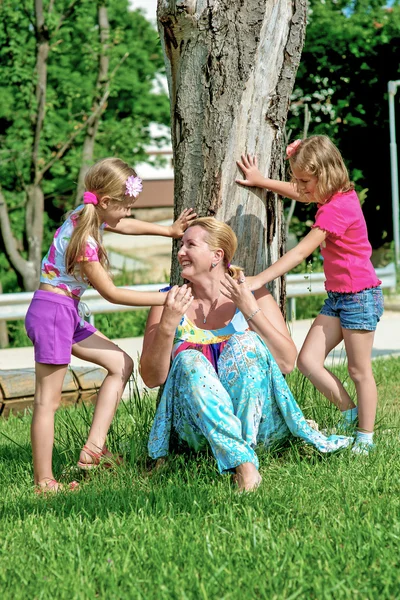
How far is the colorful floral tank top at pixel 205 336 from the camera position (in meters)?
4.36

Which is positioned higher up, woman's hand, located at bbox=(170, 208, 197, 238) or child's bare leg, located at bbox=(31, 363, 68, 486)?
woman's hand, located at bbox=(170, 208, 197, 238)

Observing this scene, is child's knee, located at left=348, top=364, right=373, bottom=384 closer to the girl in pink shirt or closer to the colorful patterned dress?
the girl in pink shirt

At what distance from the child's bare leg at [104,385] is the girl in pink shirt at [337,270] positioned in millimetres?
966

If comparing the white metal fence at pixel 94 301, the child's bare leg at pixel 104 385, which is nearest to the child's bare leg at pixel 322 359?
the child's bare leg at pixel 104 385

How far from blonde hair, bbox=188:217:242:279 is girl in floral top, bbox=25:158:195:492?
37 cm

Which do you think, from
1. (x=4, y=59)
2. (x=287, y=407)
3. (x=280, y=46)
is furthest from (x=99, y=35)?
(x=287, y=407)

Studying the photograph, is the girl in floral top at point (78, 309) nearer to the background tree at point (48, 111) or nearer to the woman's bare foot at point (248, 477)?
the woman's bare foot at point (248, 477)

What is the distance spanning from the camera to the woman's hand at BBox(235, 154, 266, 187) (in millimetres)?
4676

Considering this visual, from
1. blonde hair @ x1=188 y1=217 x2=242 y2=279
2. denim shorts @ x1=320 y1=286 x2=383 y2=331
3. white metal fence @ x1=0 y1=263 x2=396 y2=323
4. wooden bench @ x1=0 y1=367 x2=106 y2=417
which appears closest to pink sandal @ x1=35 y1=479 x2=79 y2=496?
blonde hair @ x1=188 y1=217 x2=242 y2=279

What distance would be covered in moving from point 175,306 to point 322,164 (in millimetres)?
1161

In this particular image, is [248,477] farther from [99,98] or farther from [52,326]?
[99,98]

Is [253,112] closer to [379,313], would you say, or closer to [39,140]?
[379,313]

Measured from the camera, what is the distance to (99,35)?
16.5 m

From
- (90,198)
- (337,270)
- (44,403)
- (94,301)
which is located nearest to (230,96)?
(90,198)
